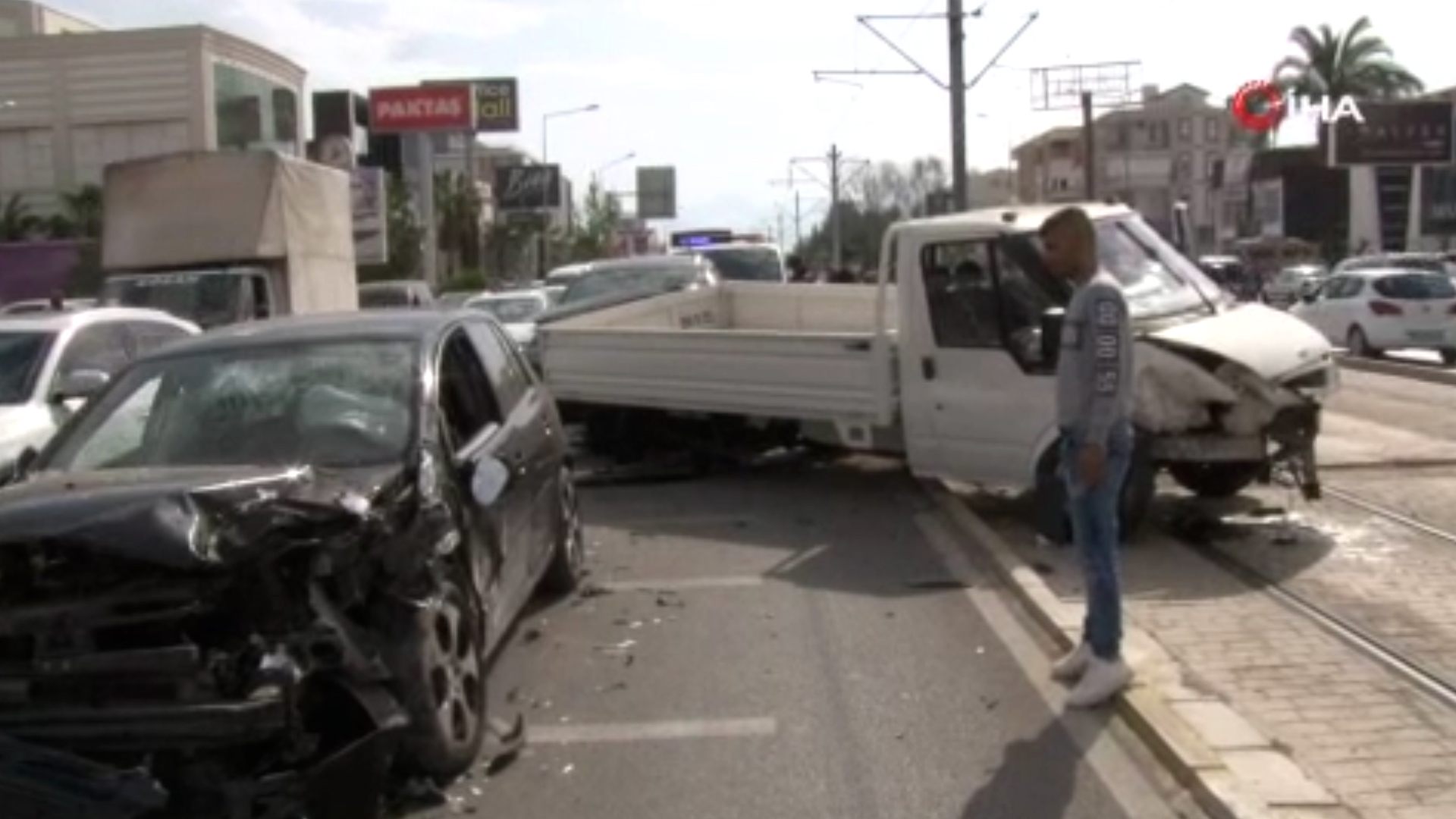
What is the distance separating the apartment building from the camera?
314 feet

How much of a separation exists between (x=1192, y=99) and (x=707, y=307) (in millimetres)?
119742

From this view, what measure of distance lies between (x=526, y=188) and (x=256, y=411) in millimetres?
92878

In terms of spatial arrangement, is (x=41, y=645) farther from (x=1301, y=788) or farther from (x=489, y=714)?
(x=1301, y=788)

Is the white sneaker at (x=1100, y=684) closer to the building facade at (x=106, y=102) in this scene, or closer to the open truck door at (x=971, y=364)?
the open truck door at (x=971, y=364)

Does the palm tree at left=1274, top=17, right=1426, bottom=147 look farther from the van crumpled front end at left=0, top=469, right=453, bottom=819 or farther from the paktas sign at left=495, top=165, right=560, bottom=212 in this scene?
the van crumpled front end at left=0, top=469, right=453, bottom=819

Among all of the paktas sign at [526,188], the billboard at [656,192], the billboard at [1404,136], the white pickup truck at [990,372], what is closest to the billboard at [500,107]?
the paktas sign at [526,188]

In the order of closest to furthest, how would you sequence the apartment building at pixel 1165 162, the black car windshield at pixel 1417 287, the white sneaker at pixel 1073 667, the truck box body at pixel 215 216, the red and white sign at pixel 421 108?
the white sneaker at pixel 1073 667 < the truck box body at pixel 215 216 < the black car windshield at pixel 1417 287 < the red and white sign at pixel 421 108 < the apartment building at pixel 1165 162

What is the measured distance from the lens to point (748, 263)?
2697 centimetres

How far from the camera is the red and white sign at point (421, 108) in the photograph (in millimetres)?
83188

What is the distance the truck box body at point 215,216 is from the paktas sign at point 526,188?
240 feet

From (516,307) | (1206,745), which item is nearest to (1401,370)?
(516,307)

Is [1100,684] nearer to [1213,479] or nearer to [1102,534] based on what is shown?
[1102,534]

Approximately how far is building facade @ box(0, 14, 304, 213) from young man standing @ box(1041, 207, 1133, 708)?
190 ft

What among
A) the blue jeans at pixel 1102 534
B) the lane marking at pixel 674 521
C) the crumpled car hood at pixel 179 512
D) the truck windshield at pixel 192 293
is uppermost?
the truck windshield at pixel 192 293
